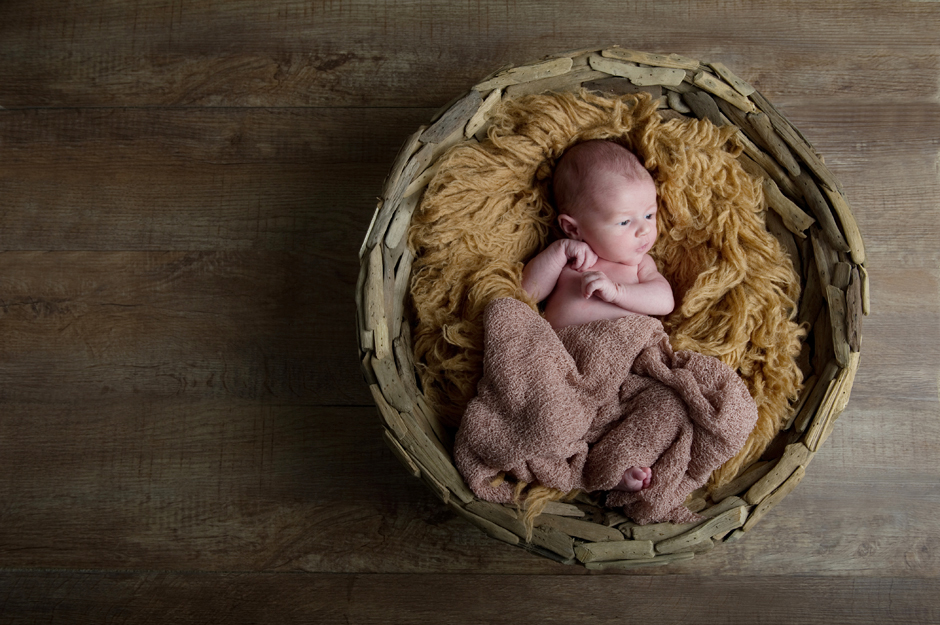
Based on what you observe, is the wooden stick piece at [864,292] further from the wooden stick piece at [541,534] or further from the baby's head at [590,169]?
the wooden stick piece at [541,534]

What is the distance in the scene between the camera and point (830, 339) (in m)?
1.12

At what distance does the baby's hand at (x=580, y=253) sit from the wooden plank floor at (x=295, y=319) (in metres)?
0.41

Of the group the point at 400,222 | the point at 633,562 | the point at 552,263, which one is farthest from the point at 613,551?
the point at 400,222

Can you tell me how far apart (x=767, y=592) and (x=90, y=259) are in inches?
56.5

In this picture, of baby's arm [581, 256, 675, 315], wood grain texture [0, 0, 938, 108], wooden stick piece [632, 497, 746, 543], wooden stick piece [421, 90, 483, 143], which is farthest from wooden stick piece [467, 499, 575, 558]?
wood grain texture [0, 0, 938, 108]

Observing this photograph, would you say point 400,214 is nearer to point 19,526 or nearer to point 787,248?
point 787,248

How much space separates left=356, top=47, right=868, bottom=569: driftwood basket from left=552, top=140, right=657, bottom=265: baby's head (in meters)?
0.12

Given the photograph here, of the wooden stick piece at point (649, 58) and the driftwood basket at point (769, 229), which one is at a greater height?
the wooden stick piece at point (649, 58)

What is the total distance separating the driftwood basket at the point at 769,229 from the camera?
105 centimetres

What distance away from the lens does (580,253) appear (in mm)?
1233

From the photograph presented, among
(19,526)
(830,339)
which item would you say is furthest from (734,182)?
(19,526)

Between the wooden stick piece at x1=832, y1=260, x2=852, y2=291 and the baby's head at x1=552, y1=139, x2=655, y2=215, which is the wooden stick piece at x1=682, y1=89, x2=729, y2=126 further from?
the wooden stick piece at x1=832, y1=260, x2=852, y2=291

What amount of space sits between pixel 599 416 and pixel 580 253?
286 millimetres

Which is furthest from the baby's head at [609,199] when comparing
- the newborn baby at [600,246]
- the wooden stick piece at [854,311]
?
the wooden stick piece at [854,311]
